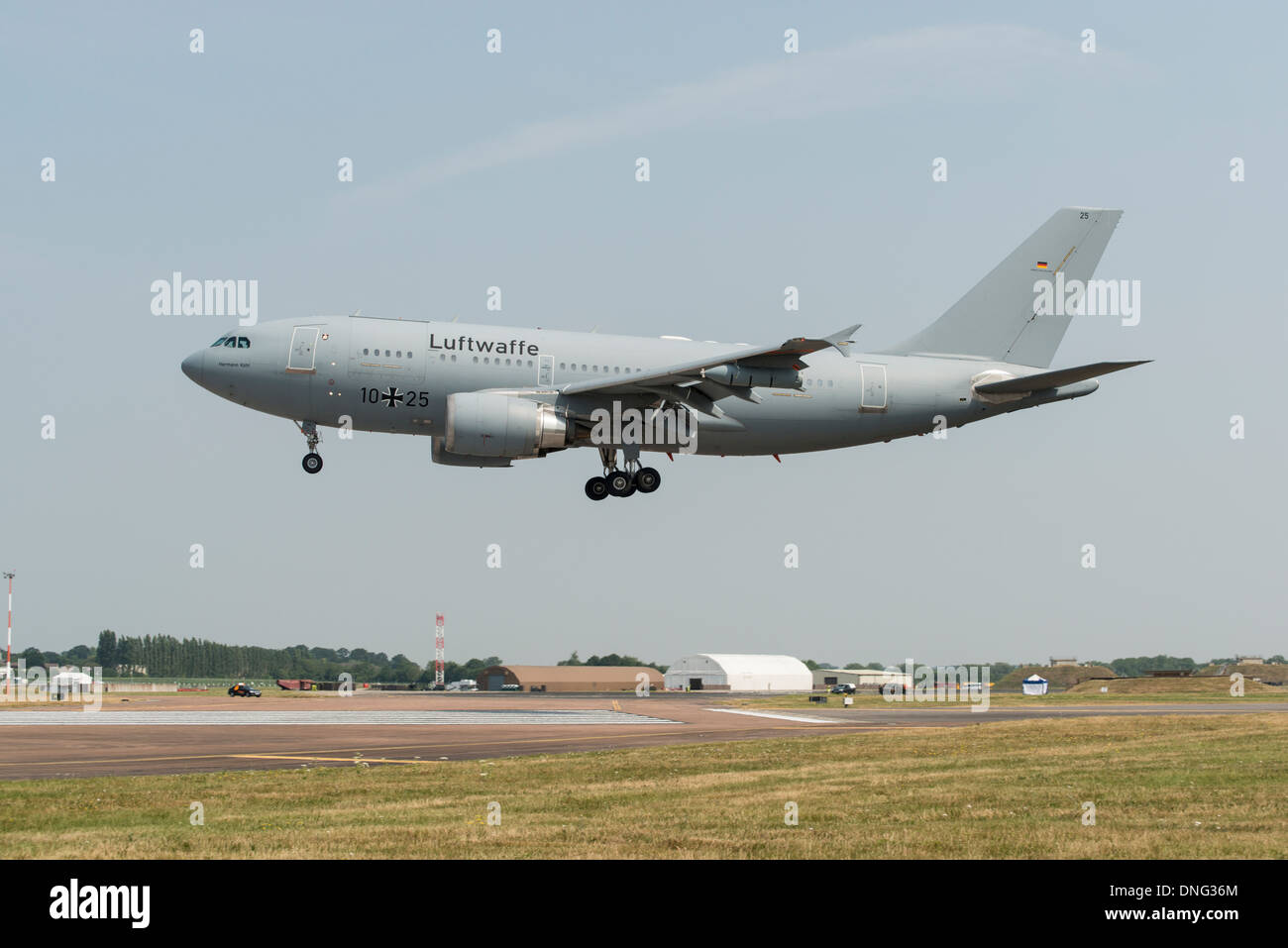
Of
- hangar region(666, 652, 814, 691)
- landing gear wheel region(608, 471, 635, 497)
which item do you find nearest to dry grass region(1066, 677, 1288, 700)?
hangar region(666, 652, 814, 691)

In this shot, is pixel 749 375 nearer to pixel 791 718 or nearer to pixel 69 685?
pixel 791 718

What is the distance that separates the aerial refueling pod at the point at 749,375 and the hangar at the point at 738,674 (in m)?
115

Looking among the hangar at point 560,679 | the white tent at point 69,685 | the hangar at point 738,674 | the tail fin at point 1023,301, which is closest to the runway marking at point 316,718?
the tail fin at point 1023,301

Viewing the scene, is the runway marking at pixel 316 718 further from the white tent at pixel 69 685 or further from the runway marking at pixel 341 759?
the white tent at pixel 69 685

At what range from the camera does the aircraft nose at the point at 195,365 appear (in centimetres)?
4350

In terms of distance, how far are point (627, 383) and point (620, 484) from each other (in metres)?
5.31

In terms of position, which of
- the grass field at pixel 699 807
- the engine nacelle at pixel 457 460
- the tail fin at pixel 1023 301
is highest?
the tail fin at pixel 1023 301

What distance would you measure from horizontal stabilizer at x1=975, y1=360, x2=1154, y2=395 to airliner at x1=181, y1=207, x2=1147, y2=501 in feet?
0.24

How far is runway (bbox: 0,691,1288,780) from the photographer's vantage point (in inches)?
1297

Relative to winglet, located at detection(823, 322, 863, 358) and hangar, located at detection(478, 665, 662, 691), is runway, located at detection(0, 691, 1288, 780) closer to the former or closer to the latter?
winglet, located at detection(823, 322, 863, 358)
